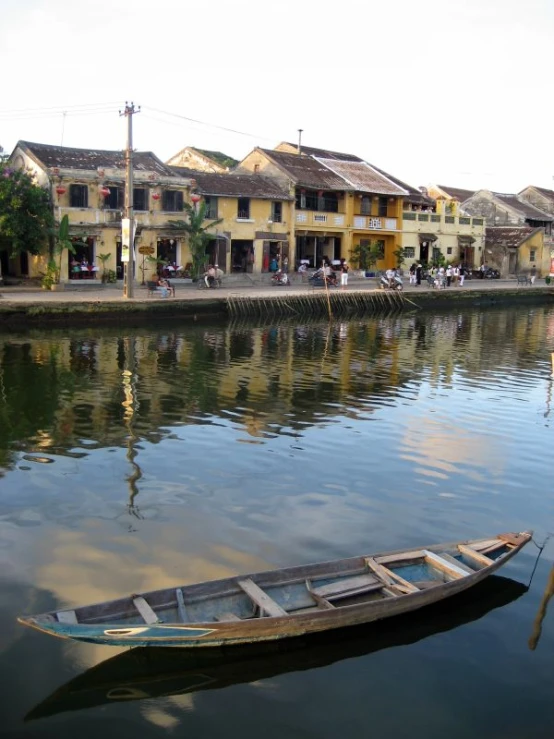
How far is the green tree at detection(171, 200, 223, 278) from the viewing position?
38.1 meters

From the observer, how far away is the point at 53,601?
8172 millimetres

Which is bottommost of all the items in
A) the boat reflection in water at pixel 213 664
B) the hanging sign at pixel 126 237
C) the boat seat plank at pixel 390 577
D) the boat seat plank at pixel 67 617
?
the boat reflection in water at pixel 213 664

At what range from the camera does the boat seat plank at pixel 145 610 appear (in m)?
6.74

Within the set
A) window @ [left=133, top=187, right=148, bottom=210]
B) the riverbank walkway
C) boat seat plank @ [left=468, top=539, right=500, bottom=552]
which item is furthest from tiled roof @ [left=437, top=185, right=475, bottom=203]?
boat seat plank @ [left=468, top=539, right=500, bottom=552]

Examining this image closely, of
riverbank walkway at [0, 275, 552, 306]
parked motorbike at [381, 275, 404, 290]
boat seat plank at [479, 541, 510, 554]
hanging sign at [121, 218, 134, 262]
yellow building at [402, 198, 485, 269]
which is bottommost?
boat seat plank at [479, 541, 510, 554]

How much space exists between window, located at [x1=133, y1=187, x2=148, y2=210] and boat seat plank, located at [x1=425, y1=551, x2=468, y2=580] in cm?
3170

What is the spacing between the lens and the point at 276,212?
4403cm

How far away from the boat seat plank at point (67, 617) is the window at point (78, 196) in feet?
103

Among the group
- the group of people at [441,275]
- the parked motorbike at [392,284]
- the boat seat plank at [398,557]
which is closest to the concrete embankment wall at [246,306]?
the parked motorbike at [392,284]

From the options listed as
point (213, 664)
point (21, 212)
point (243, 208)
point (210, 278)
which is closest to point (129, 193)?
point (21, 212)

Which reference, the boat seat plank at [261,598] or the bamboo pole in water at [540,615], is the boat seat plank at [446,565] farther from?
the boat seat plank at [261,598]

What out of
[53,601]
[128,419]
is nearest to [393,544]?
[53,601]

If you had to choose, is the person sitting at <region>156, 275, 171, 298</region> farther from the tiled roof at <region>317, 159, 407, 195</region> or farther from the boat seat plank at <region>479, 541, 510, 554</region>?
the boat seat plank at <region>479, 541, 510, 554</region>

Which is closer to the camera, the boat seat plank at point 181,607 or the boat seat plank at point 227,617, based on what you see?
the boat seat plank at point 181,607
